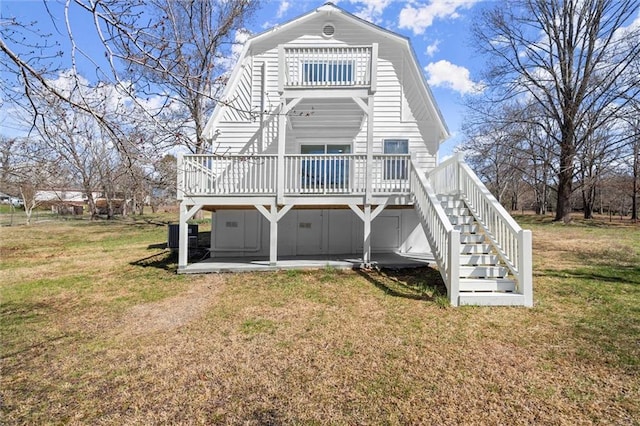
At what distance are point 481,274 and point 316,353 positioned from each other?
3503 mm

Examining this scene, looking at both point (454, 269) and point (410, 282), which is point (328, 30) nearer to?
point (410, 282)

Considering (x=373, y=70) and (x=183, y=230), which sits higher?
(x=373, y=70)

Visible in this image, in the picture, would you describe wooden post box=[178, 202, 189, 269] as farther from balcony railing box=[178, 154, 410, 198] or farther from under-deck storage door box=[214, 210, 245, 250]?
under-deck storage door box=[214, 210, 245, 250]

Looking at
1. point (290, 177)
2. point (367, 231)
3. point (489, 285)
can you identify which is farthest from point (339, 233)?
point (489, 285)

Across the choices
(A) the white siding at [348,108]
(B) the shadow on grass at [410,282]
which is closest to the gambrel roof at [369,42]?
(A) the white siding at [348,108]

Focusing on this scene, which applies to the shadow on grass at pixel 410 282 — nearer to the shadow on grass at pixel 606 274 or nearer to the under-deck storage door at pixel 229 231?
the shadow on grass at pixel 606 274

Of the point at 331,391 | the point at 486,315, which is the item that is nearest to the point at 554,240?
the point at 486,315

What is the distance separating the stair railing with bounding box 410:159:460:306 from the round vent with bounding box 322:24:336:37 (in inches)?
195

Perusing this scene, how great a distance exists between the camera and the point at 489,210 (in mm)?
6164

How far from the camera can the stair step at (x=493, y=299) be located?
502cm

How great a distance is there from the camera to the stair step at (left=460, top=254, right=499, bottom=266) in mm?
Result: 5719

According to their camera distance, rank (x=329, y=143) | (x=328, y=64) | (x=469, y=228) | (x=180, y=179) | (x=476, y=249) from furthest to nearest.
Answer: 1. (x=329, y=143)
2. (x=328, y=64)
3. (x=180, y=179)
4. (x=469, y=228)
5. (x=476, y=249)

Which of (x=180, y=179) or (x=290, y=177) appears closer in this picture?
(x=180, y=179)

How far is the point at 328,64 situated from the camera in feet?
25.9
